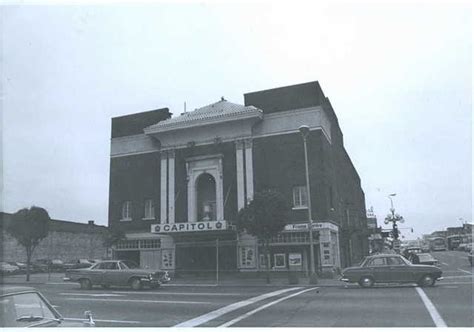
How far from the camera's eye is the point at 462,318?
11.4 metres

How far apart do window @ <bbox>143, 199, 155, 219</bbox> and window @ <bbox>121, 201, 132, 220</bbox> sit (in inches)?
65.2

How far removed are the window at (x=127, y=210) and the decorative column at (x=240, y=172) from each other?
10429 mm

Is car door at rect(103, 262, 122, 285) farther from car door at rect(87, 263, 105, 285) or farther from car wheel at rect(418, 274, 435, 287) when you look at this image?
car wheel at rect(418, 274, 435, 287)

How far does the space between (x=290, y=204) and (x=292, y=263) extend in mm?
4110

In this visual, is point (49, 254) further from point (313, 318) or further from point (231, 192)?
point (313, 318)

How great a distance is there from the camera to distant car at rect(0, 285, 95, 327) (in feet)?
19.5

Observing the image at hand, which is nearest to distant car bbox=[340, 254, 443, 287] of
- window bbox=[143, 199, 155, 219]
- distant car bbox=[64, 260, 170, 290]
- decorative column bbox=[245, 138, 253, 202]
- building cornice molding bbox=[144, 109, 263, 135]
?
distant car bbox=[64, 260, 170, 290]

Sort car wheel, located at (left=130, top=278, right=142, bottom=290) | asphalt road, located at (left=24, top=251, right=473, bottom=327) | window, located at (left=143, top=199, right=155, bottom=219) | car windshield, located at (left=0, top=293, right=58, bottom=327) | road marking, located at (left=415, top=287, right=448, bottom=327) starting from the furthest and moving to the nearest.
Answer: window, located at (left=143, top=199, right=155, bottom=219), car wheel, located at (left=130, top=278, right=142, bottom=290), asphalt road, located at (left=24, top=251, right=473, bottom=327), road marking, located at (left=415, top=287, right=448, bottom=327), car windshield, located at (left=0, top=293, right=58, bottom=327)

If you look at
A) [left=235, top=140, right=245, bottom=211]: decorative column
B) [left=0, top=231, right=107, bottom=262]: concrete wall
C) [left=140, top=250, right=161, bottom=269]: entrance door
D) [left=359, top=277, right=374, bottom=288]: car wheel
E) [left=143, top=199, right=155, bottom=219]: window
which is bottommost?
[left=359, top=277, right=374, bottom=288]: car wheel

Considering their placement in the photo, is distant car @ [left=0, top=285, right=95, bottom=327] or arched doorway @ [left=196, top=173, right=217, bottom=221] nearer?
distant car @ [left=0, top=285, right=95, bottom=327]

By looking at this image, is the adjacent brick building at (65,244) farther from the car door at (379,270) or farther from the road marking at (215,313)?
the road marking at (215,313)

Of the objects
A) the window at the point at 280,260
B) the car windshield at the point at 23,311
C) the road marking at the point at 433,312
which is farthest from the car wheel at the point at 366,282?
the car windshield at the point at 23,311

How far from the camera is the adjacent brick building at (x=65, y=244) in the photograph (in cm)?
5381

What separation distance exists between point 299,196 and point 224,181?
19.2ft
